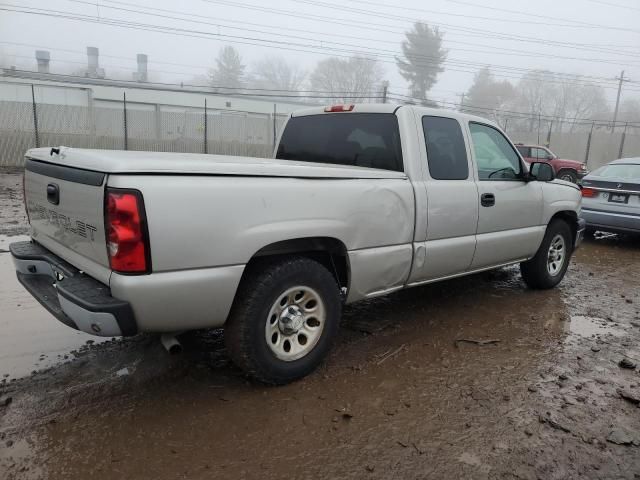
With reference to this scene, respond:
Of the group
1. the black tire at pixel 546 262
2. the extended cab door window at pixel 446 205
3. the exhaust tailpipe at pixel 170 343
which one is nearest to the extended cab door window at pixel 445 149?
the extended cab door window at pixel 446 205

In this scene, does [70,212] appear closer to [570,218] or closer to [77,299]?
[77,299]

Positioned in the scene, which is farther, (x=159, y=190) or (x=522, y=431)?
(x=522, y=431)

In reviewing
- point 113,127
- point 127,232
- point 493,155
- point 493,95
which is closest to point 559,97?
point 493,95

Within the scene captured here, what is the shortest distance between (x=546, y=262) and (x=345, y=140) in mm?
2805

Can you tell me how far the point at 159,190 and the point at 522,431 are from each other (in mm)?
2413

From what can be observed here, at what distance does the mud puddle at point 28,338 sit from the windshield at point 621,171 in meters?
8.42

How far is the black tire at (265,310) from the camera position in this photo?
2.91m

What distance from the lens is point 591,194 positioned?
8.52 metres

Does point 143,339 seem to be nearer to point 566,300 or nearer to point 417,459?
point 417,459

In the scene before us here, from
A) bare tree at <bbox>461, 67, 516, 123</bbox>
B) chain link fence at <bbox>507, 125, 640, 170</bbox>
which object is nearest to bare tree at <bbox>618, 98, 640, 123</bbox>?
bare tree at <bbox>461, 67, 516, 123</bbox>

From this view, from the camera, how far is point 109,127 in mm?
21875

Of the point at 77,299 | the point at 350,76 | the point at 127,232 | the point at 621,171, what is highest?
the point at 350,76

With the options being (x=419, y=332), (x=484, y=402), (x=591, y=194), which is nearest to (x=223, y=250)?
(x=484, y=402)

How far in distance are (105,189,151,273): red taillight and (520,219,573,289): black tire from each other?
433cm
